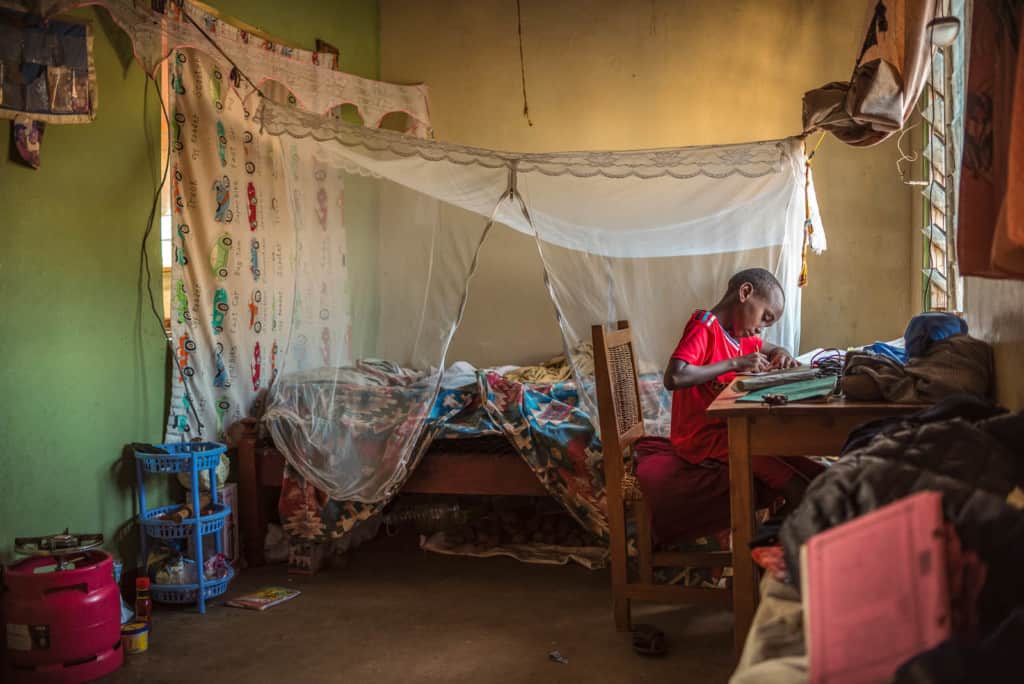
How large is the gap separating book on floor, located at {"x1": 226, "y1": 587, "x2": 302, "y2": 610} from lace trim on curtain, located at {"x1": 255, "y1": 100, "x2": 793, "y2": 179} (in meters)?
1.68

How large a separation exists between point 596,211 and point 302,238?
1153mm

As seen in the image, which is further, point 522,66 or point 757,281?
point 522,66

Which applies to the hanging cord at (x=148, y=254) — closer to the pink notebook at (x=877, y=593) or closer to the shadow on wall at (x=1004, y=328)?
the shadow on wall at (x=1004, y=328)

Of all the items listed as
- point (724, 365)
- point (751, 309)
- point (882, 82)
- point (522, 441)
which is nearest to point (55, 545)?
point (522, 441)

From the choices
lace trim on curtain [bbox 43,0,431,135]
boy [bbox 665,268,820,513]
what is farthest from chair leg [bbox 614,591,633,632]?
lace trim on curtain [bbox 43,0,431,135]

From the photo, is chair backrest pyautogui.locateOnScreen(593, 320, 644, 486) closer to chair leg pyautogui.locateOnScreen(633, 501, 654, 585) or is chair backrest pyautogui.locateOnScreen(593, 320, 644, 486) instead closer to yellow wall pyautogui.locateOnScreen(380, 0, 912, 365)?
chair leg pyautogui.locateOnScreen(633, 501, 654, 585)

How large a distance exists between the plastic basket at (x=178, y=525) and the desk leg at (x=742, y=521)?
1.90 meters

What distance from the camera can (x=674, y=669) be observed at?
102 inches

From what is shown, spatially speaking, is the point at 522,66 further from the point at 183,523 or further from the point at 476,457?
the point at 183,523

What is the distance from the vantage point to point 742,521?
218 cm

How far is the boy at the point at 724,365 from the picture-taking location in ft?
8.59

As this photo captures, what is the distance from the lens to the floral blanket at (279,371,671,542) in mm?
3445

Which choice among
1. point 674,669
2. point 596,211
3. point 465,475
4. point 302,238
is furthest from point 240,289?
point 674,669

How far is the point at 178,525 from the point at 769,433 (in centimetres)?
210
